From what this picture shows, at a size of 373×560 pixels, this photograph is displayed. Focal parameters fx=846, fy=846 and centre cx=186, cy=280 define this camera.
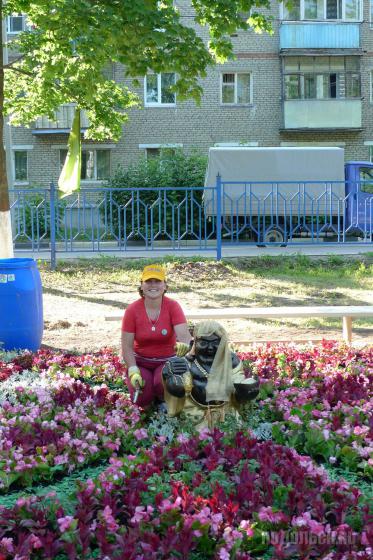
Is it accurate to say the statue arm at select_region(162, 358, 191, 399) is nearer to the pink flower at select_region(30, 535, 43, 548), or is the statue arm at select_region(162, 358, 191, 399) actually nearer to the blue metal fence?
the pink flower at select_region(30, 535, 43, 548)

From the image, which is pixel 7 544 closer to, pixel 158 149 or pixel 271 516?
pixel 271 516

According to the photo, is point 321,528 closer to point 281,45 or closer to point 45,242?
point 45,242

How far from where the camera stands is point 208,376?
477 cm

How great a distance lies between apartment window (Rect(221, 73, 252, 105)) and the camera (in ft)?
110

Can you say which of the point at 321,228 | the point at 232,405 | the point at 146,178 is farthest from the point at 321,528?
the point at 146,178

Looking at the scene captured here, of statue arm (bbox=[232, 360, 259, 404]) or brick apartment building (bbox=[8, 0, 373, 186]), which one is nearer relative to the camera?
statue arm (bbox=[232, 360, 259, 404])

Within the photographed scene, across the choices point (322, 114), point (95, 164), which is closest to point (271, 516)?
point (322, 114)

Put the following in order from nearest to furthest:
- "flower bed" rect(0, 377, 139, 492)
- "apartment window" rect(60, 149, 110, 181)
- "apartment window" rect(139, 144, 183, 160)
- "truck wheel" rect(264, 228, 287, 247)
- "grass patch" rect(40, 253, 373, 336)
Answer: "flower bed" rect(0, 377, 139, 492)
"grass patch" rect(40, 253, 373, 336)
"truck wheel" rect(264, 228, 287, 247)
"apartment window" rect(139, 144, 183, 160)
"apartment window" rect(60, 149, 110, 181)

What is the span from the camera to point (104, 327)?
10.1 m

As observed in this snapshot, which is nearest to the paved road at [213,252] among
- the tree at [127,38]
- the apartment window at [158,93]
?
the tree at [127,38]

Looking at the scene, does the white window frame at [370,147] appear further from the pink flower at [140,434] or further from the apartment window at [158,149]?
the pink flower at [140,434]

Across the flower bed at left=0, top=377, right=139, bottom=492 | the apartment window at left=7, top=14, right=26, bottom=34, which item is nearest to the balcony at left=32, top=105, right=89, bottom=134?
the apartment window at left=7, top=14, right=26, bottom=34

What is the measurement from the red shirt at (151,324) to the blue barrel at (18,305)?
2937mm

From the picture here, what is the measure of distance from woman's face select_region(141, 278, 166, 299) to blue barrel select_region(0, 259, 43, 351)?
122 inches
